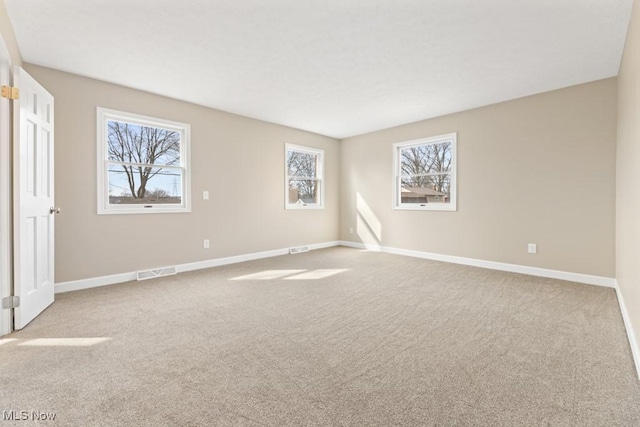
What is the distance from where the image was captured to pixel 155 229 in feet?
13.4

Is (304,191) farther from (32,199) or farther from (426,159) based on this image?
(32,199)

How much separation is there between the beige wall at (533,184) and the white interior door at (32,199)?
5115 mm

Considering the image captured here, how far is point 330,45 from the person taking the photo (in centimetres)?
280

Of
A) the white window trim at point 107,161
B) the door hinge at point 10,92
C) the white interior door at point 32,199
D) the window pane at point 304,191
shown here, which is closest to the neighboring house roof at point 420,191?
the window pane at point 304,191

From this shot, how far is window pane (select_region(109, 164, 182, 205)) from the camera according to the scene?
384cm

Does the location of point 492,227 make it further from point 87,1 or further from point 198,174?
point 87,1

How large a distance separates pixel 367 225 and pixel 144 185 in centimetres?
418

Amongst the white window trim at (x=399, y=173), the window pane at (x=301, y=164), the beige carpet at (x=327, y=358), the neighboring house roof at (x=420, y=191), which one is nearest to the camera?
the beige carpet at (x=327, y=358)

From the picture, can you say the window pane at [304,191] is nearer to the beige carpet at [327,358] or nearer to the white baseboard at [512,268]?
the white baseboard at [512,268]

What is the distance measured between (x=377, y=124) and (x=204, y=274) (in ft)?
13.2

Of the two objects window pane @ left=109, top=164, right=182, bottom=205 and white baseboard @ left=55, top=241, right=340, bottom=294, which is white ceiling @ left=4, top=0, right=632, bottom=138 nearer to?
window pane @ left=109, top=164, right=182, bottom=205

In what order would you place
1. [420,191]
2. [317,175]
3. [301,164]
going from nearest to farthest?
[420,191]
[301,164]
[317,175]

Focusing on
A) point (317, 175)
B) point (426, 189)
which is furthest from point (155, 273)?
point (426, 189)

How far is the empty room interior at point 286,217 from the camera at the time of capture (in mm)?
1641
